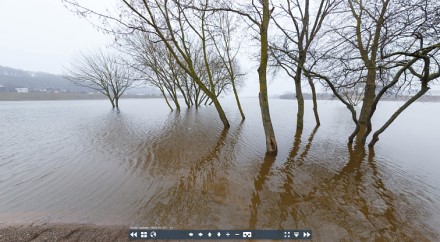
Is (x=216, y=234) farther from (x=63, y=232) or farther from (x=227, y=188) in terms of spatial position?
(x=63, y=232)

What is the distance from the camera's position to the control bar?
2473 mm

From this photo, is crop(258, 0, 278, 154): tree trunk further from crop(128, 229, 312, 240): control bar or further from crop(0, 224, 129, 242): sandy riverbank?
crop(0, 224, 129, 242): sandy riverbank

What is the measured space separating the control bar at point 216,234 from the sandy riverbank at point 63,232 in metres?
0.22

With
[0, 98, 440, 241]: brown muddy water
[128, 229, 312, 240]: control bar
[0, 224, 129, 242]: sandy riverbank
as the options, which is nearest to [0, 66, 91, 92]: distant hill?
[0, 98, 440, 241]: brown muddy water

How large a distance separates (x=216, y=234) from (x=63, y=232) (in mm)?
2126

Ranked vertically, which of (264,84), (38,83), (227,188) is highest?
(38,83)

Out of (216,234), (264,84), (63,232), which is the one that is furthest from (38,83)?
(216,234)

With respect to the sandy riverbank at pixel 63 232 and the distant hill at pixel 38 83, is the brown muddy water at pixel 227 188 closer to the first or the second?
the sandy riverbank at pixel 63 232

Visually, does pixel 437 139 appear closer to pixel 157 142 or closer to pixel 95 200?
pixel 157 142

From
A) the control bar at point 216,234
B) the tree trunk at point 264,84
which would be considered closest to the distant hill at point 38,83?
the tree trunk at point 264,84

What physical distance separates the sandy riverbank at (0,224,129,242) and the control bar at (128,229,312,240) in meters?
0.22

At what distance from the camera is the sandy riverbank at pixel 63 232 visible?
2346 millimetres

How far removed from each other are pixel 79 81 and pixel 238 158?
33449mm

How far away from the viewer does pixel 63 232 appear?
2469 millimetres
